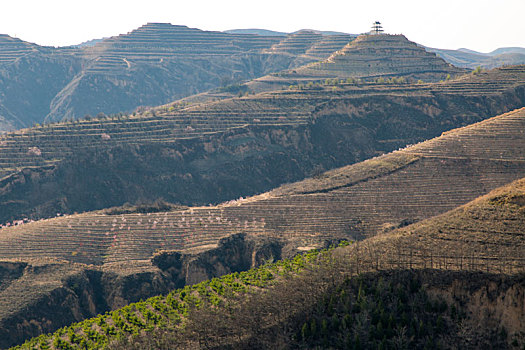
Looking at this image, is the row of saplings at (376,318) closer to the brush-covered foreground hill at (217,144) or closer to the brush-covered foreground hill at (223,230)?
the brush-covered foreground hill at (223,230)

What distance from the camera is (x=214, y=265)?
99.1m

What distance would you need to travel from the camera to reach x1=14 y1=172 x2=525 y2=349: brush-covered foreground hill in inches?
2185

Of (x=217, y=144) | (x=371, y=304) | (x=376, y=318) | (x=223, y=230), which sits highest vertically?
(x=217, y=144)

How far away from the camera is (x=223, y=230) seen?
355 ft

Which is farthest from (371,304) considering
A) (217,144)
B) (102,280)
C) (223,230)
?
(217,144)

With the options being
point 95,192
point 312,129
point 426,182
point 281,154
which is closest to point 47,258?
point 95,192

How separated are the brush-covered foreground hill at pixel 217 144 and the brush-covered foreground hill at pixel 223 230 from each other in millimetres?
37777

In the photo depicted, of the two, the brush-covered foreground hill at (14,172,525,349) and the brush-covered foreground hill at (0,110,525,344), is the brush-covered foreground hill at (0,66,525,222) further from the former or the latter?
the brush-covered foreground hill at (14,172,525,349)

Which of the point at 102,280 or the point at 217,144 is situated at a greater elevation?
the point at 217,144

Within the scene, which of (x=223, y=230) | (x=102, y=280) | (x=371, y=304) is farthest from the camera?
(x=223, y=230)

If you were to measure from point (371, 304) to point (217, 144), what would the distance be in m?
120

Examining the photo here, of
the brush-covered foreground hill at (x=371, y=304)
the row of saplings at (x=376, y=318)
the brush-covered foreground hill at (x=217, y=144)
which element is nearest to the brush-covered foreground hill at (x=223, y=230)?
the brush-covered foreground hill at (x=371, y=304)

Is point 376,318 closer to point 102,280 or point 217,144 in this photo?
point 102,280

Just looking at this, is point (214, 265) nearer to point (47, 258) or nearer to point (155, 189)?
point (47, 258)
